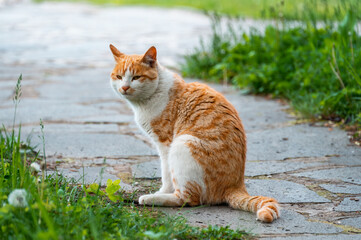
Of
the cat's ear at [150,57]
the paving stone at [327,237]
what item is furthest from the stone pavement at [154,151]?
the cat's ear at [150,57]

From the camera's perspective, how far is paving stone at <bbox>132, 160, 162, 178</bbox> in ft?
12.0

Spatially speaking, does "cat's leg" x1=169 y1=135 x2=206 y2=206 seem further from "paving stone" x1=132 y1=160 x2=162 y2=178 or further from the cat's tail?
"paving stone" x1=132 y1=160 x2=162 y2=178

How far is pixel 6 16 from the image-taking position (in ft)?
52.5

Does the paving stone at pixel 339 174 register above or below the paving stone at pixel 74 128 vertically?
below

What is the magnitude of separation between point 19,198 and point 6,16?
49.7 feet

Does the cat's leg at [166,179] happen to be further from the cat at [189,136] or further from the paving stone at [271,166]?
the paving stone at [271,166]

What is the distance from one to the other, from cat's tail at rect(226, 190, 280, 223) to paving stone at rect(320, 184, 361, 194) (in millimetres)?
673

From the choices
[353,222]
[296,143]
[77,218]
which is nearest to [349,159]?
[296,143]

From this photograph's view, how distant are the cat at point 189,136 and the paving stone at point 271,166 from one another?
643 millimetres

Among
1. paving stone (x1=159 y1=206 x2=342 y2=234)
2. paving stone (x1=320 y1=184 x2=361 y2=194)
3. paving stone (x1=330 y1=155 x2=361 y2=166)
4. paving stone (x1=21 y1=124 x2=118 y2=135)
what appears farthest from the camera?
paving stone (x1=21 y1=124 x2=118 y2=135)

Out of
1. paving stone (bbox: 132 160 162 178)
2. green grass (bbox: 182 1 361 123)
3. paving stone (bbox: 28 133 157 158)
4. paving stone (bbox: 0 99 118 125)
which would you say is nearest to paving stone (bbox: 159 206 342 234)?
paving stone (bbox: 132 160 162 178)

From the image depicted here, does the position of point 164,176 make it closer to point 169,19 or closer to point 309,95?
point 309,95

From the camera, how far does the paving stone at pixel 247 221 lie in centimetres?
271

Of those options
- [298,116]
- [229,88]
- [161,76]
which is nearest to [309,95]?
[298,116]
